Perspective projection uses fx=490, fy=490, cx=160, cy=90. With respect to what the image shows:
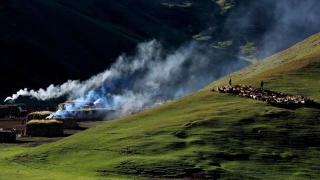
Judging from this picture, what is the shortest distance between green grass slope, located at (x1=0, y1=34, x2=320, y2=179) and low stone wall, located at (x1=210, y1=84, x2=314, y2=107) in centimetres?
122

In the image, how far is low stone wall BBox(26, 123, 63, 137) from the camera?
74500 mm

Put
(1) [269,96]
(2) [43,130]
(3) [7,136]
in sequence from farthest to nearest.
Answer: (2) [43,130] < (3) [7,136] < (1) [269,96]

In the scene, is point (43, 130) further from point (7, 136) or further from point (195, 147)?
point (195, 147)

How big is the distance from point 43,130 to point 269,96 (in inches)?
1373

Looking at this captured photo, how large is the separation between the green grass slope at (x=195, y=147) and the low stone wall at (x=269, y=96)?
122 cm

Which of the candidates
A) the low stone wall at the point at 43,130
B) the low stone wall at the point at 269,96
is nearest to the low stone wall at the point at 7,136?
the low stone wall at the point at 43,130

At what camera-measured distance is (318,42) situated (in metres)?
94.6

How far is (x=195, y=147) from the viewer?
45.6m

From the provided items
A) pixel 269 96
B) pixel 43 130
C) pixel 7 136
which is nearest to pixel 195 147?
pixel 269 96

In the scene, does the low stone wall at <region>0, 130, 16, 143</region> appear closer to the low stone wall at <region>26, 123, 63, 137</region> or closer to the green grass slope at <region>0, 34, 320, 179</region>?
the low stone wall at <region>26, 123, 63, 137</region>

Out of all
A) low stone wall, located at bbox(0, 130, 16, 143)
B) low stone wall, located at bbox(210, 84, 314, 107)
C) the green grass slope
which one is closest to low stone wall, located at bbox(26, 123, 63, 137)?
low stone wall, located at bbox(0, 130, 16, 143)

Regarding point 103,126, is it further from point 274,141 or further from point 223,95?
point 274,141

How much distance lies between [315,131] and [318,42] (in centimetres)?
4928

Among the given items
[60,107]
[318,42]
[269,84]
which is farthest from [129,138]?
[60,107]
